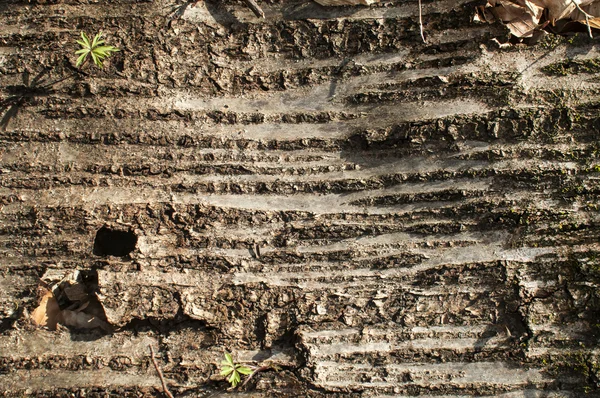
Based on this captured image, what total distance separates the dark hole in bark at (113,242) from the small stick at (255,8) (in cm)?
95

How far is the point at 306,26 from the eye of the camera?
1.69 meters

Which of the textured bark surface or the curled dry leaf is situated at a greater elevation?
the curled dry leaf

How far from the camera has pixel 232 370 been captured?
1601 mm

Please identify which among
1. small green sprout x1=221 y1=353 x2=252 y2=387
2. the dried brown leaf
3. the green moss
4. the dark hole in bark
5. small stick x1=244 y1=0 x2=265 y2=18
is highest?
the dried brown leaf

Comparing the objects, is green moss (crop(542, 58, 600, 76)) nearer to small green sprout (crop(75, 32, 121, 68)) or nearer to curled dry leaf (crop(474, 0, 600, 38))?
curled dry leaf (crop(474, 0, 600, 38))

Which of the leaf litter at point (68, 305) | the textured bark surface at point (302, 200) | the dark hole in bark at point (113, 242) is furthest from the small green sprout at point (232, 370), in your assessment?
the dark hole in bark at point (113, 242)

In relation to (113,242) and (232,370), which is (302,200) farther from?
(113,242)

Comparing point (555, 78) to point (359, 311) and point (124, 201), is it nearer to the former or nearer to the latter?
point (359, 311)

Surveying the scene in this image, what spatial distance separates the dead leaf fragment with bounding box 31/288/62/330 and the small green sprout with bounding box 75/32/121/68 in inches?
34.5

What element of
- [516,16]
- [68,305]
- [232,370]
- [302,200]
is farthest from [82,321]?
[516,16]

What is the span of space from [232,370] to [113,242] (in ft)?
2.20

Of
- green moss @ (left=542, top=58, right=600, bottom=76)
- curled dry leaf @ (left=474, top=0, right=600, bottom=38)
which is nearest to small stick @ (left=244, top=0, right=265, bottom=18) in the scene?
curled dry leaf @ (left=474, top=0, right=600, bottom=38)

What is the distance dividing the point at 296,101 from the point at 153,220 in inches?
26.9

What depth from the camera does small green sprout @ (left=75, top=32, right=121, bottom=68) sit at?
1665 millimetres
